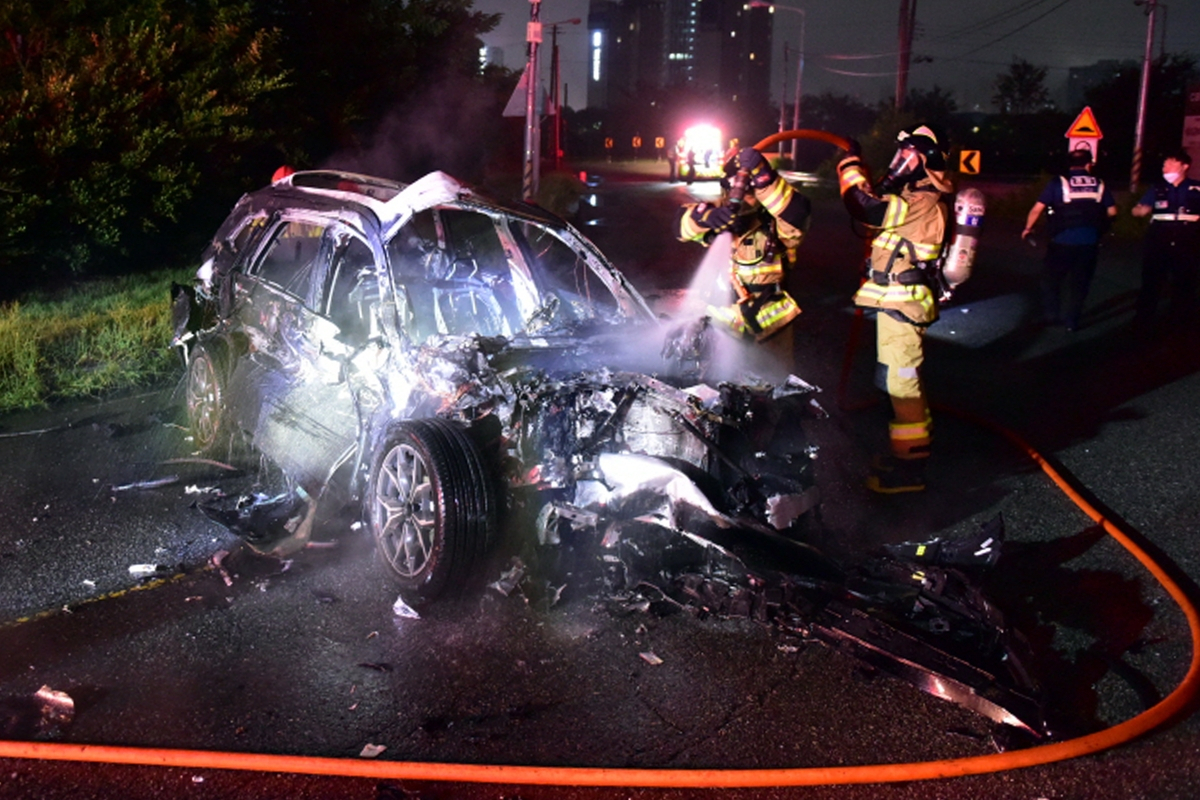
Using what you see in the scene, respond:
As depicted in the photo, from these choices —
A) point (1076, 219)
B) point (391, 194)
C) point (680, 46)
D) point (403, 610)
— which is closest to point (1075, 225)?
point (1076, 219)

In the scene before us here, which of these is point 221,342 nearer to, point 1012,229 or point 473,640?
point 473,640

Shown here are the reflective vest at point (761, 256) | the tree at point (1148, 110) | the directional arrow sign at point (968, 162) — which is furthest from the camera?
the tree at point (1148, 110)

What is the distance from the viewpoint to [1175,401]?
7324mm

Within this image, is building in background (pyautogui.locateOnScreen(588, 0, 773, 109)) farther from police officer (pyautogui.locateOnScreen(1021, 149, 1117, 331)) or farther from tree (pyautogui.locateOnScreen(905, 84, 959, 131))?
police officer (pyautogui.locateOnScreen(1021, 149, 1117, 331))

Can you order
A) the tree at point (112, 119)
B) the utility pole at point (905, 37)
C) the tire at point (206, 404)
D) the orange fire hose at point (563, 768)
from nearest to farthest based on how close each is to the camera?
1. the orange fire hose at point (563, 768)
2. the tire at point (206, 404)
3. the tree at point (112, 119)
4. the utility pole at point (905, 37)

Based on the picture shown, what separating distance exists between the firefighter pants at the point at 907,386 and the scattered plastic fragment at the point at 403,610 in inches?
118

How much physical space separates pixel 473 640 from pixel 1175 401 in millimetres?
6024

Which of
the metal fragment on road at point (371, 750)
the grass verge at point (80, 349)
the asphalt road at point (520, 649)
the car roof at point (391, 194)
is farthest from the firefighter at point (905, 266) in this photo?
the grass verge at point (80, 349)

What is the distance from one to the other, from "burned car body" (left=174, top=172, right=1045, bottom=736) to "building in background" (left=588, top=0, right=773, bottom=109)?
123823 millimetres

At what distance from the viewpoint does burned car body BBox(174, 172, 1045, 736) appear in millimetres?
3943

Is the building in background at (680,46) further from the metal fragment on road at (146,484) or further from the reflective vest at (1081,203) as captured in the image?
the metal fragment on road at (146,484)

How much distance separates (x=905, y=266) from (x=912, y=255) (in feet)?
0.24

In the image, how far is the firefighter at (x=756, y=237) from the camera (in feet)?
19.0

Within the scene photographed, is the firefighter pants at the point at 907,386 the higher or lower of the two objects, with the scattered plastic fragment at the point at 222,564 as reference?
higher
